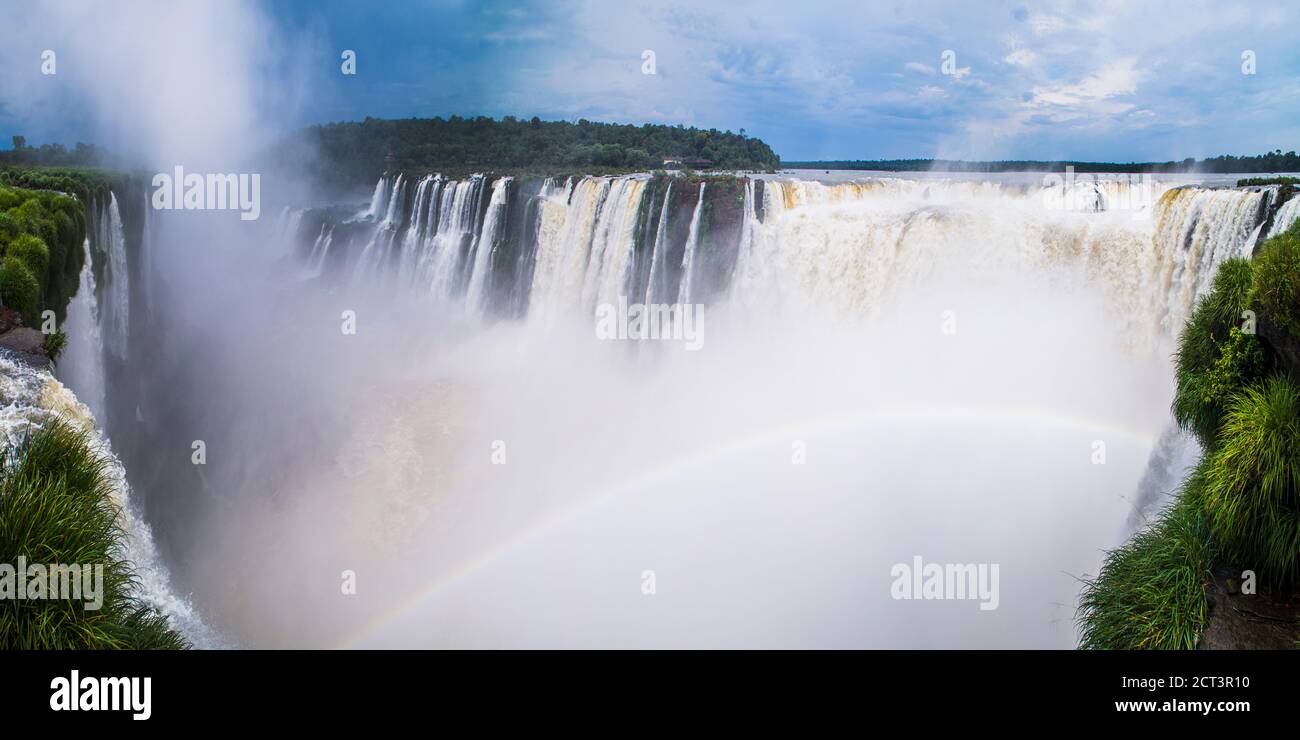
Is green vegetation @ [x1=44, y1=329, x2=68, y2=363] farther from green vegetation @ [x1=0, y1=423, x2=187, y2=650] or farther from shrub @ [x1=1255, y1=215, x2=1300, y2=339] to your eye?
shrub @ [x1=1255, y1=215, x2=1300, y2=339]

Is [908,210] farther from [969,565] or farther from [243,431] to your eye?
[243,431]

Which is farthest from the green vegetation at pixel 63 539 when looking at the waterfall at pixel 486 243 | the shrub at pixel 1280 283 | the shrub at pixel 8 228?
the waterfall at pixel 486 243

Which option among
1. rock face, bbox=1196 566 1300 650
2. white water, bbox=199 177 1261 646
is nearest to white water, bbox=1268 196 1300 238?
white water, bbox=199 177 1261 646

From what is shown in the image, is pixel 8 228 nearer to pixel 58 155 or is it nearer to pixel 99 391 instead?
pixel 99 391

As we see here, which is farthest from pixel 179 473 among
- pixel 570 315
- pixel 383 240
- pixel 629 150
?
pixel 629 150

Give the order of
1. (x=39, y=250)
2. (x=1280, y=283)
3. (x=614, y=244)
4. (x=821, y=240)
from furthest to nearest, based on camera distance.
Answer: (x=614, y=244) < (x=821, y=240) < (x=39, y=250) < (x=1280, y=283)

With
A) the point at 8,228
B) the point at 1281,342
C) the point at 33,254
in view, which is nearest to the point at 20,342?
the point at 33,254
